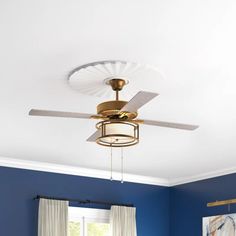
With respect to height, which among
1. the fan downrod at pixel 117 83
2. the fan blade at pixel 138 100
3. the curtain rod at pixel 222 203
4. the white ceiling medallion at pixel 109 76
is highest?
the white ceiling medallion at pixel 109 76

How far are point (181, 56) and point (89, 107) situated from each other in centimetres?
110

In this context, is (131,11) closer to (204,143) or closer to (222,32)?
(222,32)

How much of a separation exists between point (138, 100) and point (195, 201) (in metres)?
3.74

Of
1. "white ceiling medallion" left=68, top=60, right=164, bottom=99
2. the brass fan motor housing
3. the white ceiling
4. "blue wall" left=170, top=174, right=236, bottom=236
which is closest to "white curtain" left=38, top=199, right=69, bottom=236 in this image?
the white ceiling

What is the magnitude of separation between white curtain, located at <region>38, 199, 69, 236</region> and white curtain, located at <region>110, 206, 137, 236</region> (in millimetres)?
617

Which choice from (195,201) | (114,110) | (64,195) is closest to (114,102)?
(114,110)

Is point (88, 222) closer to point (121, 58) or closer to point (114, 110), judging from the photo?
point (114, 110)

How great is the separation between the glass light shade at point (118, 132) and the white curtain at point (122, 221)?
3.05 m

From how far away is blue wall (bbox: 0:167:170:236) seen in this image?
5723 mm

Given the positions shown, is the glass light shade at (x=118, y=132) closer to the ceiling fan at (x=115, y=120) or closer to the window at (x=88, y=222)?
the ceiling fan at (x=115, y=120)

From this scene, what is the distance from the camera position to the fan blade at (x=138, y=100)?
9.60 ft

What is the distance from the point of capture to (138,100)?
2.99 meters

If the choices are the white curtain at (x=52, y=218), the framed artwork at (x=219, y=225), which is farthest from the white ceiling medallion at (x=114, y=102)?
the framed artwork at (x=219, y=225)

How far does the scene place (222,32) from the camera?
9.06ft
